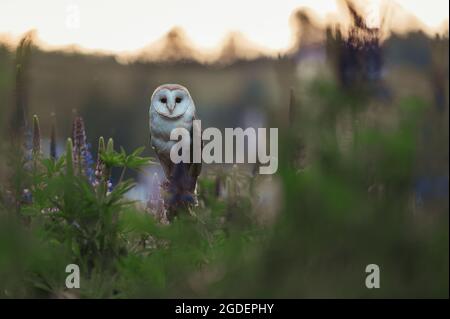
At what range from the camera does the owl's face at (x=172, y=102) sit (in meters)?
4.16

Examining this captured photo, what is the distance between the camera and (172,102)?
416 cm

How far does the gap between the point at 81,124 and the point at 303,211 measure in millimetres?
2298

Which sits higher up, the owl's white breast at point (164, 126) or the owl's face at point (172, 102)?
the owl's face at point (172, 102)

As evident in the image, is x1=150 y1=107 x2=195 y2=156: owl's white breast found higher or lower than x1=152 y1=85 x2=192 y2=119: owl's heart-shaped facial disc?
lower

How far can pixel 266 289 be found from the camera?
32.5 inches

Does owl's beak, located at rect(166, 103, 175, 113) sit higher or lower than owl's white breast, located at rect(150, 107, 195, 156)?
higher

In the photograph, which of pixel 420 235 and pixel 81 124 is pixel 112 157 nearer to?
pixel 81 124

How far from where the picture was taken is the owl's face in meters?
4.16

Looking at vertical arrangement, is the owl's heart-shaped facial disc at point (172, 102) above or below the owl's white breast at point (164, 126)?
above

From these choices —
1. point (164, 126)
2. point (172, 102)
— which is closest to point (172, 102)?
point (172, 102)

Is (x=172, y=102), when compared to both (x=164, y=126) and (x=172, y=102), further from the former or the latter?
(x=164, y=126)

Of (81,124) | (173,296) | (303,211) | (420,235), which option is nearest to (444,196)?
(420,235)
